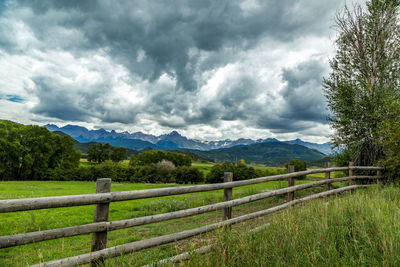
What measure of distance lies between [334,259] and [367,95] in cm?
1392

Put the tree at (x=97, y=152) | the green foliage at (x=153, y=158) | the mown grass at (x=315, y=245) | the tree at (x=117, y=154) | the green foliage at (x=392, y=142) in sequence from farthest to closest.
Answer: the tree at (x=117, y=154) → the tree at (x=97, y=152) → the green foliage at (x=153, y=158) → the green foliage at (x=392, y=142) → the mown grass at (x=315, y=245)

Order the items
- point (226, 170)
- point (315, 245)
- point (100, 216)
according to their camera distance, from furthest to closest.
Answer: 1. point (226, 170)
2. point (100, 216)
3. point (315, 245)

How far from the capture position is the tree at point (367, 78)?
1313 centimetres

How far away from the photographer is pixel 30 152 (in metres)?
50.2

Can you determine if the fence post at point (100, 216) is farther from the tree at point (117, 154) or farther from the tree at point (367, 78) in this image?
the tree at point (117, 154)

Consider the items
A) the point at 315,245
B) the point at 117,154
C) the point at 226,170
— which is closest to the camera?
the point at 315,245

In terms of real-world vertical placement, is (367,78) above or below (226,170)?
above

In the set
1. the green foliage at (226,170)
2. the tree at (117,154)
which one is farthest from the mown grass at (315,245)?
the tree at (117,154)

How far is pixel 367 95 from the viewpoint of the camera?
13.2 metres

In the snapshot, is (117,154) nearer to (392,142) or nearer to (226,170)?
(226,170)

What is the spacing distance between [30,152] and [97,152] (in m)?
34.3

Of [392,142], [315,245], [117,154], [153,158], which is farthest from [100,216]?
[117,154]

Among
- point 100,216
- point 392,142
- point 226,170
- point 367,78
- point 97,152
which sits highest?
point 367,78

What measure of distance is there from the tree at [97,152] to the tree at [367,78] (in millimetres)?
85108
